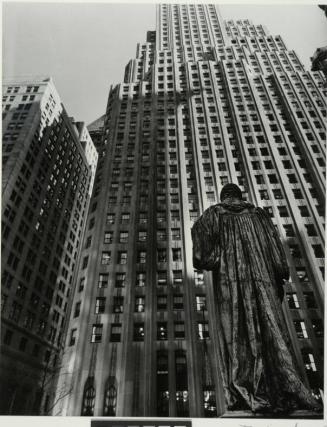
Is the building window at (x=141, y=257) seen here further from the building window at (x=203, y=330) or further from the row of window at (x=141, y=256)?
the building window at (x=203, y=330)

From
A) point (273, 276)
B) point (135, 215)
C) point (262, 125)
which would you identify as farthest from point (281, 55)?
point (273, 276)

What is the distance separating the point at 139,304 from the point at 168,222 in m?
9.37

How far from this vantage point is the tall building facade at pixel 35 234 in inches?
1438

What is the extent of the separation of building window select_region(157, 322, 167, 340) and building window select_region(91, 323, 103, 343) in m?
4.72

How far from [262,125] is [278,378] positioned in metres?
41.3

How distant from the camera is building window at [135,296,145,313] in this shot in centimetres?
3145

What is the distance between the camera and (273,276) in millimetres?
8266

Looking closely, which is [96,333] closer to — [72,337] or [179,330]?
[72,337]


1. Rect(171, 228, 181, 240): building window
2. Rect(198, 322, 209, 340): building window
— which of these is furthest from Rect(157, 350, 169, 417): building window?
Rect(171, 228, 181, 240): building window

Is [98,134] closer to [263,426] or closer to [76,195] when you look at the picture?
[76,195]

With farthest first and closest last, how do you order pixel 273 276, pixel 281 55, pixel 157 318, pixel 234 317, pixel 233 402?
pixel 281 55 < pixel 157 318 < pixel 273 276 < pixel 234 317 < pixel 233 402

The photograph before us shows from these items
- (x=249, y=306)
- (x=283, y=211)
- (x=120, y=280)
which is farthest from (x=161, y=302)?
(x=249, y=306)

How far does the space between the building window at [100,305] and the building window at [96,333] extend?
1315 mm

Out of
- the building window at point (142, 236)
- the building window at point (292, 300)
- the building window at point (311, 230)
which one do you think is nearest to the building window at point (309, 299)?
the building window at point (292, 300)
